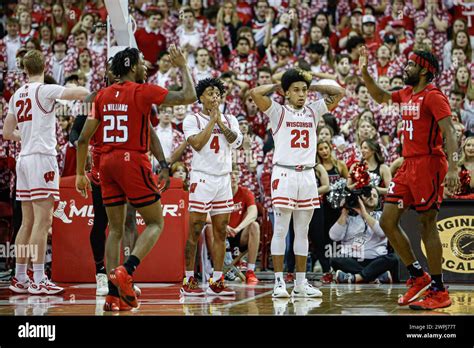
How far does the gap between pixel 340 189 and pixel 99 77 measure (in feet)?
17.7

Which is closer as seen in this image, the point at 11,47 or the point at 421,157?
the point at 421,157

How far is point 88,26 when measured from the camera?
616 inches

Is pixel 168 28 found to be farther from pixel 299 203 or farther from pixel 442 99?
pixel 442 99

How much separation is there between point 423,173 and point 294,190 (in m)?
1.49

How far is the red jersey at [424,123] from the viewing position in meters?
7.66

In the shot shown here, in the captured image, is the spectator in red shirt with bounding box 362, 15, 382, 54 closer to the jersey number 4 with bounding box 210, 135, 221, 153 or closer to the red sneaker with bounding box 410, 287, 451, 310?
the jersey number 4 with bounding box 210, 135, 221, 153

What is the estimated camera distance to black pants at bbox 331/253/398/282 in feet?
34.5

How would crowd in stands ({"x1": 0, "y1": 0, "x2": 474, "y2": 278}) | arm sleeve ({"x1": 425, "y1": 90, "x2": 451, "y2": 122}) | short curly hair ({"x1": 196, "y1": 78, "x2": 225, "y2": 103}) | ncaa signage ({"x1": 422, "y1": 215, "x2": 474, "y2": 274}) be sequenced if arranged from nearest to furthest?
1. arm sleeve ({"x1": 425, "y1": 90, "x2": 451, "y2": 122})
2. short curly hair ({"x1": 196, "y1": 78, "x2": 225, "y2": 103})
3. ncaa signage ({"x1": 422, "y1": 215, "x2": 474, "y2": 274})
4. crowd in stands ({"x1": 0, "y1": 0, "x2": 474, "y2": 278})

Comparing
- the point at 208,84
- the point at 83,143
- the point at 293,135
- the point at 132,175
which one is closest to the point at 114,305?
the point at 132,175

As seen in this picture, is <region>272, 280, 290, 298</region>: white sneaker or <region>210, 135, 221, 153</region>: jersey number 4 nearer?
<region>272, 280, 290, 298</region>: white sneaker

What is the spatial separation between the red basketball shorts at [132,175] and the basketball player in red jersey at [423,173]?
229 cm

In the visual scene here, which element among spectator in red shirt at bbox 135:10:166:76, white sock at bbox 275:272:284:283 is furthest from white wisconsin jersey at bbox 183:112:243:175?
spectator in red shirt at bbox 135:10:166:76

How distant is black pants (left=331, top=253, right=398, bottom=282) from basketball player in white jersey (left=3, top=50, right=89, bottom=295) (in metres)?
3.72
